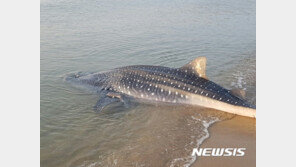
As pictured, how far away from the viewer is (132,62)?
11.9 metres

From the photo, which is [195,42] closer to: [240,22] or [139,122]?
[240,22]

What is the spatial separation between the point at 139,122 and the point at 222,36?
9.38 meters

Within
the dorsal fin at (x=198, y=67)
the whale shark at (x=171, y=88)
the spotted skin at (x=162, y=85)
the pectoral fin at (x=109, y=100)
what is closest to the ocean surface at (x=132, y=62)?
the pectoral fin at (x=109, y=100)

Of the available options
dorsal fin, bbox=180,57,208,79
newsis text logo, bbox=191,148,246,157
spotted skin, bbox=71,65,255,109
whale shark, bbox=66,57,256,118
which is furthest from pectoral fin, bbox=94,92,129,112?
newsis text logo, bbox=191,148,246,157

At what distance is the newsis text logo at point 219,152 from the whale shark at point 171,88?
156cm

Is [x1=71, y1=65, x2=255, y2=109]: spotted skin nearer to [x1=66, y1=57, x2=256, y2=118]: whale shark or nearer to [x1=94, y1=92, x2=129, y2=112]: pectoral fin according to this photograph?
[x1=66, y1=57, x2=256, y2=118]: whale shark

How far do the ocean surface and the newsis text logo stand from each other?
22 cm

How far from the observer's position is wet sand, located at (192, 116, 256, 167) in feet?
19.4

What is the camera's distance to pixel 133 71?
30.9ft

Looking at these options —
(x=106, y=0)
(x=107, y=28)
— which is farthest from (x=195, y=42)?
(x=106, y=0)

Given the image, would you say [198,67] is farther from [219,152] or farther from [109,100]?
[219,152]

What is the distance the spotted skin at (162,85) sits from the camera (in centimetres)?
822

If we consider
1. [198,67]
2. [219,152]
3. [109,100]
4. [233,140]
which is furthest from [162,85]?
[219,152]

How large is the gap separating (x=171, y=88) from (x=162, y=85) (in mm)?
287
